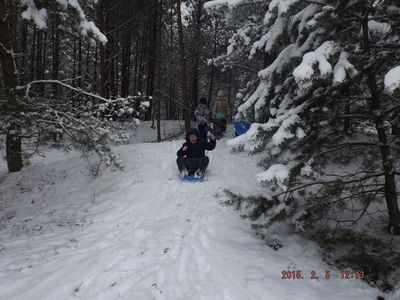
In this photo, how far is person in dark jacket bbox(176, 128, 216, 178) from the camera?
9.30 metres

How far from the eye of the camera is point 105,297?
4.08m

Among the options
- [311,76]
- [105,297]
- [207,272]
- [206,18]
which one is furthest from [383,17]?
[206,18]

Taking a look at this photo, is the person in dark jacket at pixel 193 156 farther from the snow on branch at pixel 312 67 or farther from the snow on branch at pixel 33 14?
the snow on branch at pixel 312 67

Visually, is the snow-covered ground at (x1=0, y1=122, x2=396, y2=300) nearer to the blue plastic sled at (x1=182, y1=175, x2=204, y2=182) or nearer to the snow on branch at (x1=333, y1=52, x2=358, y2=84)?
the blue plastic sled at (x1=182, y1=175, x2=204, y2=182)

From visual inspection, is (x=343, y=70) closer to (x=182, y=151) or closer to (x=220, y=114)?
(x=182, y=151)

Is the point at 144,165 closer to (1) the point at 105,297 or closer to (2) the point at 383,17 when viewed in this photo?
(1) the point at 105,297

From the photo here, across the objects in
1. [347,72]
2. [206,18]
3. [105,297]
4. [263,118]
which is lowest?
[105,297]

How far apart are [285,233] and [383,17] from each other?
11.7ft
